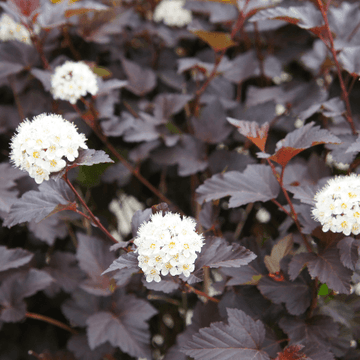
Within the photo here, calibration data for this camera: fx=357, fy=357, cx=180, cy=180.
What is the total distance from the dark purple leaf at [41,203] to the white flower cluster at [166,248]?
0.21 meters

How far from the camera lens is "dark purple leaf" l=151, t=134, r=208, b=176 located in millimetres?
1228

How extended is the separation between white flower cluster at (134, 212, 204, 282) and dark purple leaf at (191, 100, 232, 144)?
608 mm

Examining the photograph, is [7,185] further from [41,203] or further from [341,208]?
[341,208]

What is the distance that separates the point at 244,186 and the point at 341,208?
28 cm

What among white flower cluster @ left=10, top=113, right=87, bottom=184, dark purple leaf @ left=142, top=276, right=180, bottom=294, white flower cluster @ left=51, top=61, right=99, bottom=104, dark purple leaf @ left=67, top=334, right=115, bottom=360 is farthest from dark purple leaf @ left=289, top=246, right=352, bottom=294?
white flower cluster @ left=51, top=61, right=99, bottom=104

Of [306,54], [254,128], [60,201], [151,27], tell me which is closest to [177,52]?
[151,27]

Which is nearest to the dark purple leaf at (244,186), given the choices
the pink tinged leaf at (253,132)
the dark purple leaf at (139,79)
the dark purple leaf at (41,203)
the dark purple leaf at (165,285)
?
the pink tinged leaf at (253,132)

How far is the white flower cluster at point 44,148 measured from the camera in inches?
28.0

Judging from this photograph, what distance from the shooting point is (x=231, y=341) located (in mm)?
785

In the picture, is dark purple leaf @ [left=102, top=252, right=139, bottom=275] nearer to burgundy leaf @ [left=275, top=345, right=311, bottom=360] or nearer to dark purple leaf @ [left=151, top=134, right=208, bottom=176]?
burgundy leaf @ [left=275, top=345, right=311, bottom=360]

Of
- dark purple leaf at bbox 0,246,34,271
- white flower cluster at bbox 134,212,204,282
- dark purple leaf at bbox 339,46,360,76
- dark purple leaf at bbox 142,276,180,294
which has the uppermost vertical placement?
dark purple leaf at bbox 339,46,360,76

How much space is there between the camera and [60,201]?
82 cm

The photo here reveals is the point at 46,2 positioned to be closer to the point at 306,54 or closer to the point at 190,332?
the point at 306,54

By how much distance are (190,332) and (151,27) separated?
1165mm
